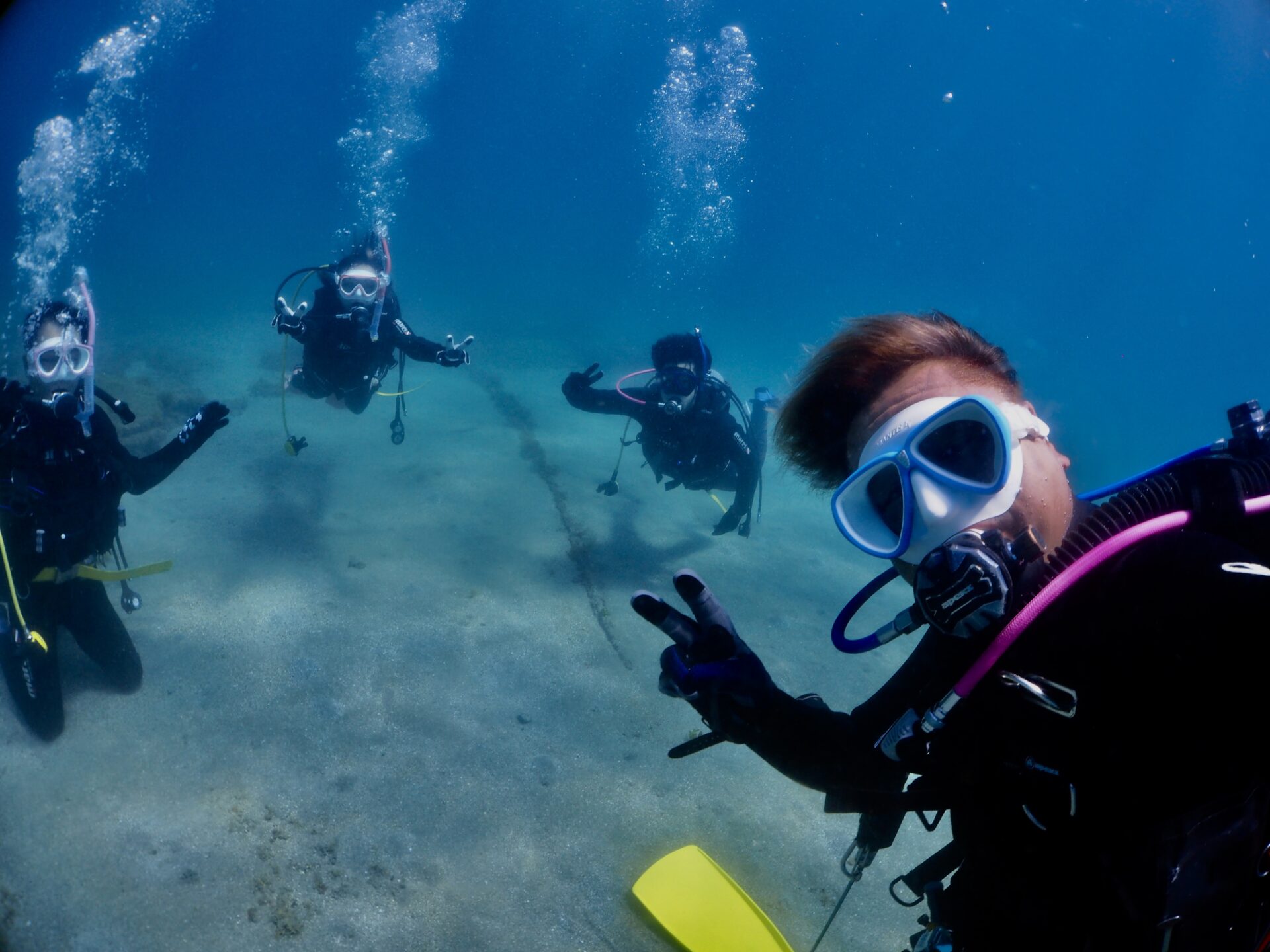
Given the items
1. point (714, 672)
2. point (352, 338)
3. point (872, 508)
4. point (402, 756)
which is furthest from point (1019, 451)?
point (352, 338)

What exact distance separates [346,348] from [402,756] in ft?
17.3

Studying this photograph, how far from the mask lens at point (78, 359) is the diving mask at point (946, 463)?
19.8ft

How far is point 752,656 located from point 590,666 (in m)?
4.07

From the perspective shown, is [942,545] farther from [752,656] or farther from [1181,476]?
[752,656]

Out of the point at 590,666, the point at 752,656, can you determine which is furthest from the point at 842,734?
the point at 590,666

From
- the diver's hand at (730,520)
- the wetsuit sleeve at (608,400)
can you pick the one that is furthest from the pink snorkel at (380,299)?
the diver's hand at (730,520)

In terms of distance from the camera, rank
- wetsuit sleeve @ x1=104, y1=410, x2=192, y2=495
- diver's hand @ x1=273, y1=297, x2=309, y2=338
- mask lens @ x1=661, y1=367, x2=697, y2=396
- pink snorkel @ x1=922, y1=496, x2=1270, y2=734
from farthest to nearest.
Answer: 1. mask lens @ x1=661, y1=367, x2=697, y2=396
2. diver's hand @ x1=273, y1=297, x2=309, y2=338
3. wetsuit sleeve @ x1=104, y1=410, x2=192, y2=495
4. pink snorkel @ x1=922, y1=496, x2=1270, y2=734

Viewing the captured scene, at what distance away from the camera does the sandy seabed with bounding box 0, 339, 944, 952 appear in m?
3.38

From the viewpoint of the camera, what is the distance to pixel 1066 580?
120 centimetres

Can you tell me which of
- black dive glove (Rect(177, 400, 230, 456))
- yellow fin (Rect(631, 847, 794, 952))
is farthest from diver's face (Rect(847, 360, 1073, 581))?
black dive glove (Rect(177, 400, 230, 456))

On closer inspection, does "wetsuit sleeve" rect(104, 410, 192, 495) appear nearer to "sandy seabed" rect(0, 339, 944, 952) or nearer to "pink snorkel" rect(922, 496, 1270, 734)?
"sandy seabed" rect(0, 339, 944, 952)

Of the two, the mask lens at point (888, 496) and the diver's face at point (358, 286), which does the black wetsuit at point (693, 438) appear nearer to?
the diver's face at point (358, 286)

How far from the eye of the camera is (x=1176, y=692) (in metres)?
1.05

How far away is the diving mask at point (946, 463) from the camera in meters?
1.39
